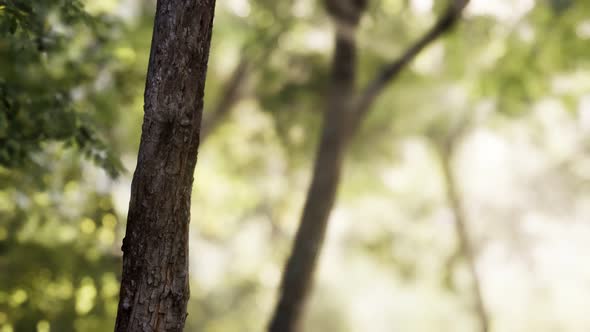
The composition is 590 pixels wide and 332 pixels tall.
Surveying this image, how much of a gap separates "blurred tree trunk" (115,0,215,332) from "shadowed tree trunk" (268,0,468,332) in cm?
410

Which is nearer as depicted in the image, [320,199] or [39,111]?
[39,111]

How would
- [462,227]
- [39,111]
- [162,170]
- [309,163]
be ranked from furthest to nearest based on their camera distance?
[462,227] → [309,163] → [39,111] → [162,170]

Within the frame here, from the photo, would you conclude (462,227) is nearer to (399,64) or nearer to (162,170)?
(399,64)

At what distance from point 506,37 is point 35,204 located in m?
6.29

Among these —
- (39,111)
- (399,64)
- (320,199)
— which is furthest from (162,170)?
(399,64)

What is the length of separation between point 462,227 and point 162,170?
10.1 m

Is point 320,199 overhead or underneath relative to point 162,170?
overhead

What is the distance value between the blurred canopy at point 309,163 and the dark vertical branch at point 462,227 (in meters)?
0.23

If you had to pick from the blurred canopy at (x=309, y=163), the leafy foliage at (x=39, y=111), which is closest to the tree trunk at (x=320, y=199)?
the blurred canopy at (x=309, y=163)

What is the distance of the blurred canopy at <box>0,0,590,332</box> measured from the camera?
19.8 ft

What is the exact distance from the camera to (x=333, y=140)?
7660mm

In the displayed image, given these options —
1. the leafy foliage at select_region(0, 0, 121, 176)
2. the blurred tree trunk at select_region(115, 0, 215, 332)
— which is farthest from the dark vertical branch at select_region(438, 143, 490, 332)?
the blurred tree trunk at select_region(115, 0, 215, 332)

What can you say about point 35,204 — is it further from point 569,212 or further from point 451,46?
point 569,212

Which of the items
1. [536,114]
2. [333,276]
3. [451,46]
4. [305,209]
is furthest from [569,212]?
[305,209]
